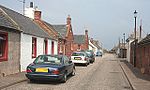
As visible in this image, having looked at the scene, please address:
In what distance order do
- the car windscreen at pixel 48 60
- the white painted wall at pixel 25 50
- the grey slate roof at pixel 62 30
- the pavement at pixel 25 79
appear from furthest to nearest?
the grey slate roof at pixel 62 30 < the white painted wall at pixel 25 50 < the car windscreen at pixel 48 60 < the pavement at pixel 25 79

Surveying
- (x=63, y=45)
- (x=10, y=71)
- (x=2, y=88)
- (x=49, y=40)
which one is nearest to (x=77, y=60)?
(x=49, y=40)

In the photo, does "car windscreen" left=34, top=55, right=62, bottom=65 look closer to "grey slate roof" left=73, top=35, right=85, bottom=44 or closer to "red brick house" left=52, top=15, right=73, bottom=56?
"red brick house" left=52, top=15, right=73, bottom=56

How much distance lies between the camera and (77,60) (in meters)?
29.5

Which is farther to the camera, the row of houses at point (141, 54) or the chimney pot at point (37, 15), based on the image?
the chimney pot at point (37, 15)

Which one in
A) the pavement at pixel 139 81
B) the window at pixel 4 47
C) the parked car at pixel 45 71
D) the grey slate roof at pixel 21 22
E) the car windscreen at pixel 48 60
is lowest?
the pavement at pixel 139 81

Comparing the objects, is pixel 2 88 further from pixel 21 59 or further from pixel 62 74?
pixel 21 59

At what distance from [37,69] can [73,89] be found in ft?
7.13

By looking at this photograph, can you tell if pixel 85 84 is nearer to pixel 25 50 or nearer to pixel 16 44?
pixel 16 44

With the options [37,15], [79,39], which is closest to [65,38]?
[37,15]

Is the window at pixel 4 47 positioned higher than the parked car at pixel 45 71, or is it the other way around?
the window at pixel 4 47

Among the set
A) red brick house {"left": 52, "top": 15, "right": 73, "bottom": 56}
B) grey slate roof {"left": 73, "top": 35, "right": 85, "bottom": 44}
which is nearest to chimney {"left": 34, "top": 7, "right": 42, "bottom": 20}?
red brick house {"left": 52, "top": 15, "right": 73, "bottom": 56}

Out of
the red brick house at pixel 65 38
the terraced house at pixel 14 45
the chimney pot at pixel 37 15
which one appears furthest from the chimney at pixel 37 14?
the terraced house at pixel 14 45

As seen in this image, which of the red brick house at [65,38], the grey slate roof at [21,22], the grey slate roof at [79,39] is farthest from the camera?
the grey slate roof at [79,39]

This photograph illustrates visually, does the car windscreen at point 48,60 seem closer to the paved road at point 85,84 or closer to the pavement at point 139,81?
the paved road at point 85,84
